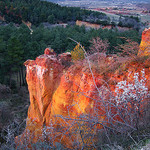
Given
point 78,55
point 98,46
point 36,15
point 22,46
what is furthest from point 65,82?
point 36,15

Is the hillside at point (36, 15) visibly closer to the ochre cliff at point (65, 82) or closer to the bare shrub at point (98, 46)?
the bare shrub at point (98, 46)

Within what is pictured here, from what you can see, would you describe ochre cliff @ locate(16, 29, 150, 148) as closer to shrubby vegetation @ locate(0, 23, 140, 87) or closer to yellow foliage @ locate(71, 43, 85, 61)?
yellow foliage @ locate(71, 43, 85, 61)

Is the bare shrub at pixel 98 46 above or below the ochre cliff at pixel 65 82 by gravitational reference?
above

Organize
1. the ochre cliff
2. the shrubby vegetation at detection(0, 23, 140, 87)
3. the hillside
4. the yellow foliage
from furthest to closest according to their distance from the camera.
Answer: the hillside → the shrubby vegetation at detection(0, 23, 140, 87) → the yellow foliage → the ochre cliff

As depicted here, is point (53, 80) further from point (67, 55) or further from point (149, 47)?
point (149, 47)

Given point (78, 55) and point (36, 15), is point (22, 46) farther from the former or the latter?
point (36, 15)

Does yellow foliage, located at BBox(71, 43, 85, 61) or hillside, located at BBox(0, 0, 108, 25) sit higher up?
hillside, located at BBox(0, 0, 108, 25)

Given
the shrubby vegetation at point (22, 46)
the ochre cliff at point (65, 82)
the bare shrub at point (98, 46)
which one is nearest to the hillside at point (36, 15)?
the shrubby vegetation at point (22, 46)

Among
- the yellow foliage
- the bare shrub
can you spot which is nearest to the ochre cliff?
Answer: the bare shrub

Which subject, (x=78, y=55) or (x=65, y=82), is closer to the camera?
(x=65, y=82)

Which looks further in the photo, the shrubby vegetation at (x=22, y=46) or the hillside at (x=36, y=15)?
the hillside at (x=36, y=15)

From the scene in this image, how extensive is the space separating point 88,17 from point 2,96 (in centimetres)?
3695

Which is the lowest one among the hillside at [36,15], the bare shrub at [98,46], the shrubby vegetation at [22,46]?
the shrubby vegetation at [22,46]

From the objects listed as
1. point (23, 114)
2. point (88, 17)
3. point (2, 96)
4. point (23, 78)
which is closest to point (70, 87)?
point (23, 114)
